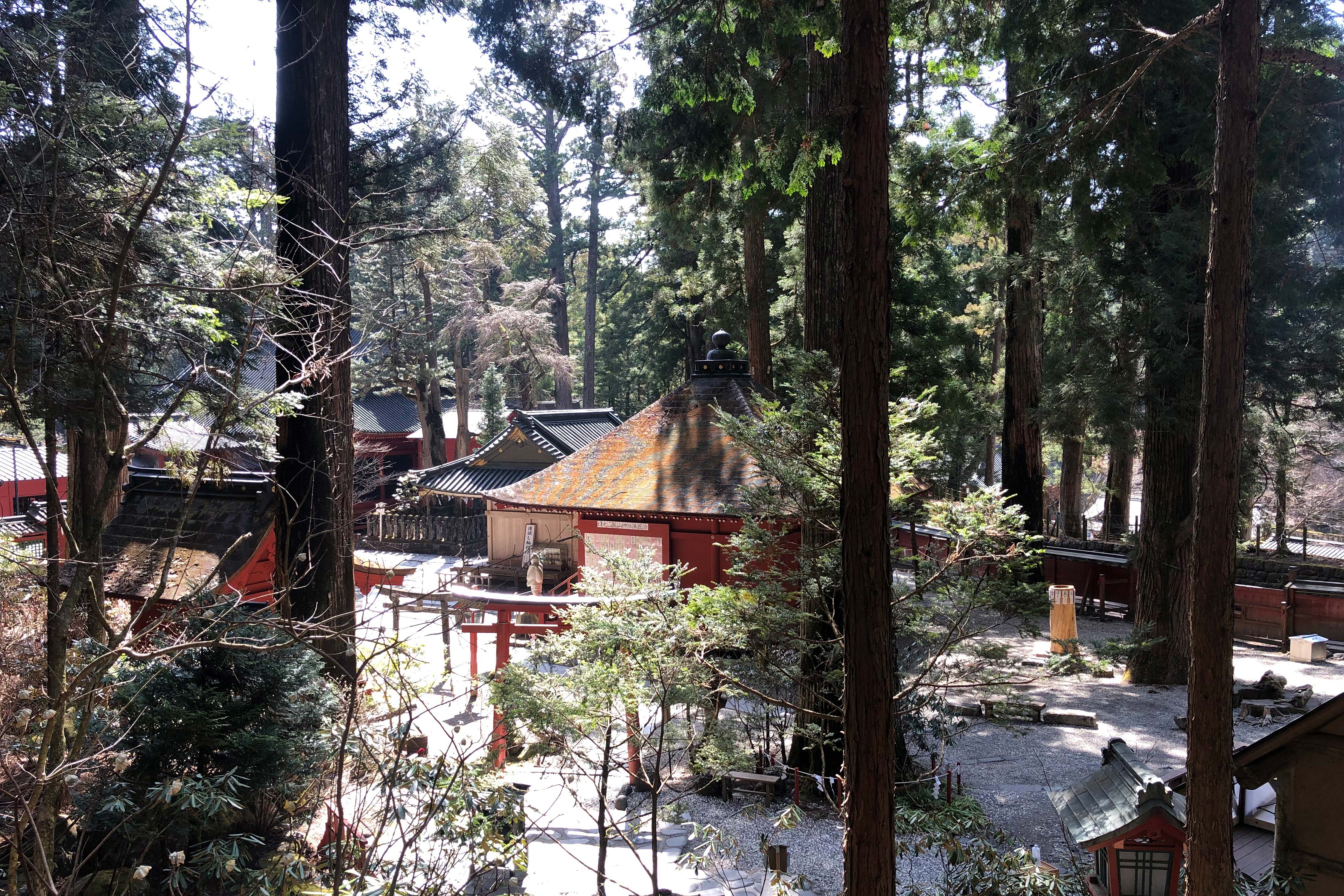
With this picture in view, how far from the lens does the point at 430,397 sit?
28.2 meters

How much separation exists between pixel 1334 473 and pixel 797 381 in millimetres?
26268

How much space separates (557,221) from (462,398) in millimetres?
9810

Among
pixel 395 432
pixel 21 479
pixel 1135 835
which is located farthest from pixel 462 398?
pixel 1135 835

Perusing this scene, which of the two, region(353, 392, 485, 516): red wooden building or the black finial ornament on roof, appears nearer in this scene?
the black finial ornament on roof

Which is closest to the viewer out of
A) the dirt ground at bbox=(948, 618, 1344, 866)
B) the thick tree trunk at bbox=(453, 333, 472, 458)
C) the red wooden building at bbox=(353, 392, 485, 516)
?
the dirt ground at bbox=(948, 618, 1344, 866)

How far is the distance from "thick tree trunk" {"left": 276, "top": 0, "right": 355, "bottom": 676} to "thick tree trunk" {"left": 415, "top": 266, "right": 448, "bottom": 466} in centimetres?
1797

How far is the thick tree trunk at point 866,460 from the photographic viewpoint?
4.28 meters

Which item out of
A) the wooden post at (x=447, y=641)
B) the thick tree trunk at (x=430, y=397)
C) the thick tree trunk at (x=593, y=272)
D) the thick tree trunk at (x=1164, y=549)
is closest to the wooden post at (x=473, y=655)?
the wooden post at (x=447, y=641)

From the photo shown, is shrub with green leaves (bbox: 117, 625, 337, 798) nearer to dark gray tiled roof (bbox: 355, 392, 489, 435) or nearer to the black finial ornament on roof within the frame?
the black finial ornament on roof

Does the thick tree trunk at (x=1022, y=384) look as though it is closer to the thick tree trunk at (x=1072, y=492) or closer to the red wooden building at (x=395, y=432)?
the thick tree trunk at (x=1072, y=492)

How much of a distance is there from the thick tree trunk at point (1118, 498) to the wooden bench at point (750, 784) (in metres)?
12.5

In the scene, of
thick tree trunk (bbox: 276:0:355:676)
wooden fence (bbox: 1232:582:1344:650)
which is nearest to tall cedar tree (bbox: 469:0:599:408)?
thick tree trunk (bbox: 276:0:355:676)

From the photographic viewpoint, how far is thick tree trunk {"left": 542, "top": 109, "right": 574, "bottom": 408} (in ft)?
109

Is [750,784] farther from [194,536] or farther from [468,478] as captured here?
[468,478]
